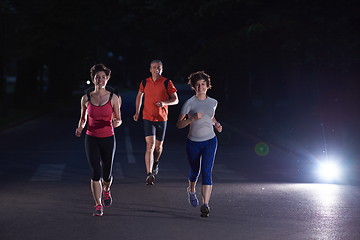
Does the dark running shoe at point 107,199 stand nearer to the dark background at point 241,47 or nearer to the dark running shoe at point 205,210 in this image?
the dark running shoe at point 205,210

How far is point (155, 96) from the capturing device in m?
12.6

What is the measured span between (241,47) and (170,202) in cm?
2390

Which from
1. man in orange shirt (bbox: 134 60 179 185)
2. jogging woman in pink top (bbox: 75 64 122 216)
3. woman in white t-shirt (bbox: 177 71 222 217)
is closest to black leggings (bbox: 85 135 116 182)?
jogging woman in pink top (bbox: 75 64 122 216)

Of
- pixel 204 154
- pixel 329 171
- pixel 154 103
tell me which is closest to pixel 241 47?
pixel 329 171

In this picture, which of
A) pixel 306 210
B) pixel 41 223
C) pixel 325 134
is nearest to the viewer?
pixel 41 223

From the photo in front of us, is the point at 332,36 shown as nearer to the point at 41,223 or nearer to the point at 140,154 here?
the point at 140,154

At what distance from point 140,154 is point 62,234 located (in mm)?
10022

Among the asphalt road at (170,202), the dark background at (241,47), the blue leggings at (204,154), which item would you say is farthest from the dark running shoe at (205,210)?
the dark background at (241,47)

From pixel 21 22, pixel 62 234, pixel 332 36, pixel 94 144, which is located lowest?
pixel 62 234

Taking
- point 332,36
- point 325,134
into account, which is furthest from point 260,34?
point 325,134

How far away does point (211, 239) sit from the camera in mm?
8047

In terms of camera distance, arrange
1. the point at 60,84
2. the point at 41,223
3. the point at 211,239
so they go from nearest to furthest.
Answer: the point at 211,239 < the point at 41,223 < the point at 60,84

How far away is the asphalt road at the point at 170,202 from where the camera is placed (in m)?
8.55

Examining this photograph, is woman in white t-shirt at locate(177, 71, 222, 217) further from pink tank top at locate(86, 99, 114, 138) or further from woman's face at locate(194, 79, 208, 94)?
pink tank top at locate(86, 99, 114, 138)
